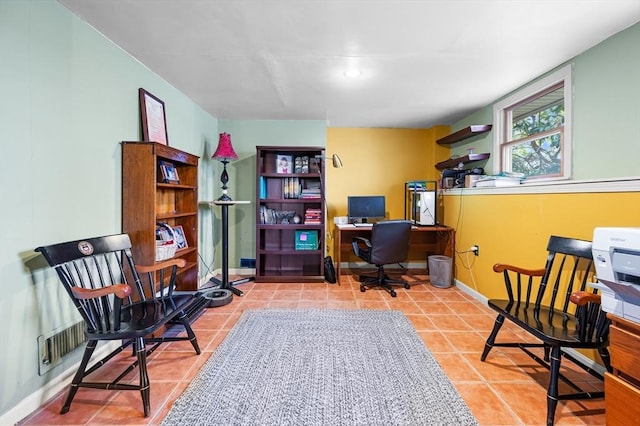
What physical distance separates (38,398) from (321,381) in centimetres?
155

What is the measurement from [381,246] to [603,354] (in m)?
2.01

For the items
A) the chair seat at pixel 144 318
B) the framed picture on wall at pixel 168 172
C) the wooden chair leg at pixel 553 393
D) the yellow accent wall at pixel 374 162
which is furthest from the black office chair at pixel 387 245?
the framed picture on wall at pixel 168 172

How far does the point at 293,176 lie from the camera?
3.73 metres

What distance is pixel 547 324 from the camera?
1.58m

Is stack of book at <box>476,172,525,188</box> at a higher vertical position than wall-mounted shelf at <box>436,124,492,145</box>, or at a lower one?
lower

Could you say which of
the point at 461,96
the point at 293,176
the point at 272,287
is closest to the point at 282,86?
the point at 293,176

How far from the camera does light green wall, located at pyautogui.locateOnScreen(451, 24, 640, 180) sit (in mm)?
1784

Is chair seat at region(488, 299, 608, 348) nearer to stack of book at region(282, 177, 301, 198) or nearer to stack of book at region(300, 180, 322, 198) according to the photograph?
stack of book at region(300, 180, 322, 198)

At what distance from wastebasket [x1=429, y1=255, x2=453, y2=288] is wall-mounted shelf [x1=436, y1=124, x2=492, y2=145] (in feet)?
5.31

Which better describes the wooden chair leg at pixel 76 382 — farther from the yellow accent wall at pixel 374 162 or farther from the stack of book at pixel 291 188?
the yellow accent wall at pixel 374 162

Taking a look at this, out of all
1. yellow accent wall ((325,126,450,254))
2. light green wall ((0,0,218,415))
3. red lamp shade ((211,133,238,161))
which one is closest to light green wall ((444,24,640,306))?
yellow accent wall ((325,126,450,254))

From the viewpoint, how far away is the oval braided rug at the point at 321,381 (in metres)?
1.40

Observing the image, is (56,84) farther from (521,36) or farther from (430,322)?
(430,322)

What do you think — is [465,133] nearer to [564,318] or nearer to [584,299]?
[564,318]
